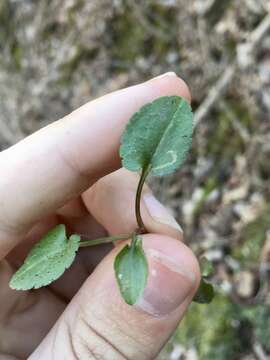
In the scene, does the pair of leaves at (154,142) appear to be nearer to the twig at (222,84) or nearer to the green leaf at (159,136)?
the green leaf at (159,136)

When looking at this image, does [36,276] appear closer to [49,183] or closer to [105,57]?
[49,183]

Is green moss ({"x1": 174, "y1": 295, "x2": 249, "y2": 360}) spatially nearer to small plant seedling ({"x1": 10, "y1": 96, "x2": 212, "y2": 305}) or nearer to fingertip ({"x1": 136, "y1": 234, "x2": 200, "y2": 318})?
fingertip ({"x1": 136, "y1": 234, "x2": 200, "y2": 318})

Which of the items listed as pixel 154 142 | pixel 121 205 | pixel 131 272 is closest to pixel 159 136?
pixel 154 142

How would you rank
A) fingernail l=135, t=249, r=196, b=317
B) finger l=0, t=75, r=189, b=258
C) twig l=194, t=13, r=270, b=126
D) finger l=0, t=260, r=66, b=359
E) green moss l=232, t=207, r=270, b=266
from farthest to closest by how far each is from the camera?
twig l=194, t=13, r=270, b=126
green moss l=232, t=207, r=270, b=266
finger l=0, t=260, r=66, b=359
finger l=0, t=75, r=189, b=258
fingernail l=135, t=249, r=196, b=317

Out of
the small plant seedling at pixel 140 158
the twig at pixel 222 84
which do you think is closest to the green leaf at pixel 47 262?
the small plant seedling at pixel 140 158

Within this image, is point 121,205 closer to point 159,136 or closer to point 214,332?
point 159,136

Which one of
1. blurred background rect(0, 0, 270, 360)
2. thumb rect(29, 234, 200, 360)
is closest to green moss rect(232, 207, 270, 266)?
blurred background rect(0, 0, 270, 360)
